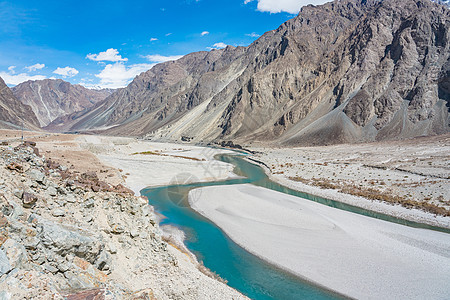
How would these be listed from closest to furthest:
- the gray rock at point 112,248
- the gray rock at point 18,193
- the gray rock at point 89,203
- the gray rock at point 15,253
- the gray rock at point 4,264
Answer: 1. the gray rock at point 4,264
2. the gray rock at point 15,253
3. the gray rock at point 18,193
4. the gray rock at point 112,248
5. the gray rock at point 89,203

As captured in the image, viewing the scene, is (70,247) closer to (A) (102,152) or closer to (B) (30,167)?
(B) (30,167)

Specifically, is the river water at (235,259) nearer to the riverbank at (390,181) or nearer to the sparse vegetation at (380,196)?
the riverbank at (390,181)

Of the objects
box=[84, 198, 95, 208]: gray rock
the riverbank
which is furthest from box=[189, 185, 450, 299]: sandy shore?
box=[84, 198, 95, 208]: gray rock

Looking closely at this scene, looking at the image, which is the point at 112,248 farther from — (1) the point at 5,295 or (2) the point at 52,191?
(1) the point at 5,295

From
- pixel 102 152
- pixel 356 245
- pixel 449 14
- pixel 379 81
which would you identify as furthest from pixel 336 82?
pixel 356 245

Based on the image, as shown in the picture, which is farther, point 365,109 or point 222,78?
point 222,78

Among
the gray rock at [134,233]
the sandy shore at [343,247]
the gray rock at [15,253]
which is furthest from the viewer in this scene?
the sandy shore at [343,247]

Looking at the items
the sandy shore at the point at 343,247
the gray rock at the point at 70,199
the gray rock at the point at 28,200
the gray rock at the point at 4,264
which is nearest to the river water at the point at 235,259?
the sandy shore at the point at 343,247
